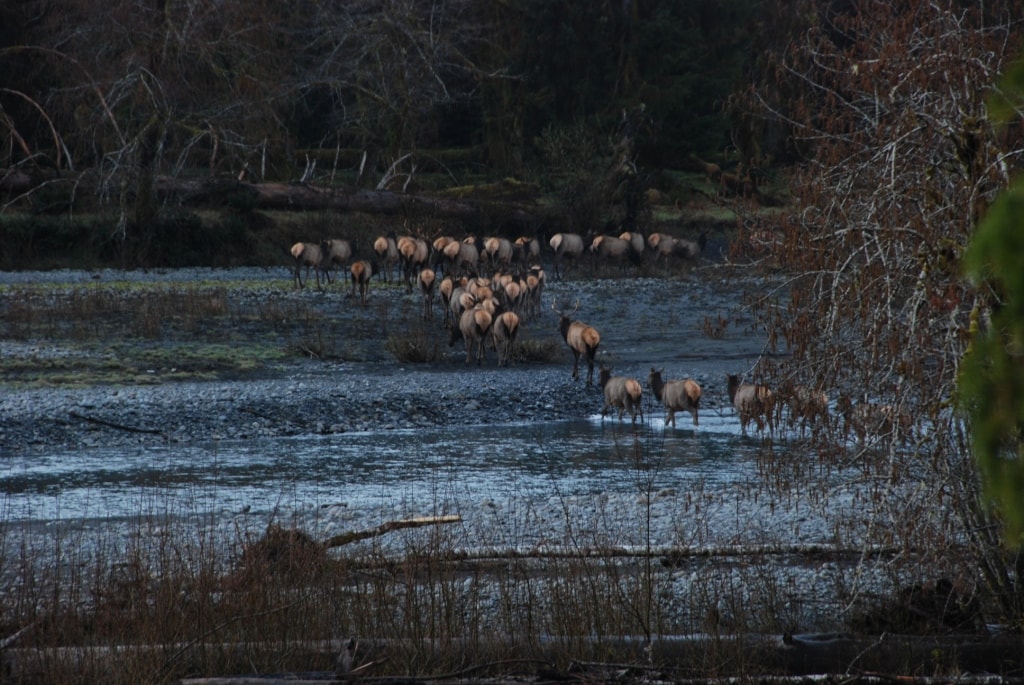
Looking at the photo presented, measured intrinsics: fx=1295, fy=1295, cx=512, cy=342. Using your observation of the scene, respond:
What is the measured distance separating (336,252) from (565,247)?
6549 millimetres

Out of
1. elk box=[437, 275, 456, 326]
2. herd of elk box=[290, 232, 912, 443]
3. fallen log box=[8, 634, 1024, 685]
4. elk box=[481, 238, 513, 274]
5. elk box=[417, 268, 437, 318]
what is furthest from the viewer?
elk box=[481, 238, 513, 274]

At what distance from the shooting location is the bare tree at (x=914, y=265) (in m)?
6.42

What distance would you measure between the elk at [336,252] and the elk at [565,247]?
548 centimetres

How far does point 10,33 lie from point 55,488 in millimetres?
24901

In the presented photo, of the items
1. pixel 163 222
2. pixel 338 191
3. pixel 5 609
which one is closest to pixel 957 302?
pixel 5 609

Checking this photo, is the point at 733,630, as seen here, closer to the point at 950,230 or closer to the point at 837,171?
the point at 950,230

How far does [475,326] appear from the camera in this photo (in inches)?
776

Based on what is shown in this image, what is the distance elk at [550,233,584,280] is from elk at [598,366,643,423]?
48.8 ft

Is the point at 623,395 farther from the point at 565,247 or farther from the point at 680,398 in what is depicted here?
the point at 565,247

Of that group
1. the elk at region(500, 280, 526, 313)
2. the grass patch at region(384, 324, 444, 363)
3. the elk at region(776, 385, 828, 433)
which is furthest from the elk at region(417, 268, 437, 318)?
the elk at region(776, 385, 828, 433)

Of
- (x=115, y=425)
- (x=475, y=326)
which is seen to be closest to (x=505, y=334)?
(x=475, y=326)

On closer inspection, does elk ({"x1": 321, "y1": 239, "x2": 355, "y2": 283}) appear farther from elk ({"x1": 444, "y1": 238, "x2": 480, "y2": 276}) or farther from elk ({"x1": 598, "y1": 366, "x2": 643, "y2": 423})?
elk ({"x1": 598, "y1": 366, "x2": 643, "y2": 423})

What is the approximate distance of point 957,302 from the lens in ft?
19.8

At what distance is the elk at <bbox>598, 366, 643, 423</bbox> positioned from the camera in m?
15.9
